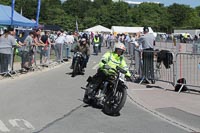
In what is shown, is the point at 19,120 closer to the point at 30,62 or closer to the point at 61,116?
the point at 61,116

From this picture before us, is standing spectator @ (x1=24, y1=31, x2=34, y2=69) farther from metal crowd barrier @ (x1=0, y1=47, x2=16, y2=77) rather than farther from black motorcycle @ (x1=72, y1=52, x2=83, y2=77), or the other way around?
black motorcycle @ (x1=72, y1=52, x2=83, y2=77)

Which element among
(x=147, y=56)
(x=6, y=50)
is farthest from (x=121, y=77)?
(x=6, y=50)

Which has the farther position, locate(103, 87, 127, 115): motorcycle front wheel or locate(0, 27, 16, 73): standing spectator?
locate(0, 27, 16, 73): standing spectator

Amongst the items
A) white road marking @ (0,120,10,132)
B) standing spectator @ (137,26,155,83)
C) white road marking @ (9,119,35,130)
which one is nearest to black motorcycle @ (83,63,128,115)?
white road marking @ (9,119,35,130)

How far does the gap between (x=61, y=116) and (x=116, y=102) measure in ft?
4.20

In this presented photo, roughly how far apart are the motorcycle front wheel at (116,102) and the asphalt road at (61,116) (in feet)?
0.52

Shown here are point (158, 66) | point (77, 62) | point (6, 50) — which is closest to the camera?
point (158, 66)

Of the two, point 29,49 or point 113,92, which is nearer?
point 113,92

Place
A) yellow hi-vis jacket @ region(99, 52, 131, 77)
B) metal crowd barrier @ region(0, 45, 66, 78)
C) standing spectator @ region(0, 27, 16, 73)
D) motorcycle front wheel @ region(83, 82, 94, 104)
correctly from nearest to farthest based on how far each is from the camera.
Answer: yellow hi-vis jacket @ region(99, 52, 131, 77)
motorcycle front wheel @ region(83, 82, 94, 104)
standing spectator @ region(0, 27, 16, 73)
metal crowd barrier @ region(0, 45, 66, 78)

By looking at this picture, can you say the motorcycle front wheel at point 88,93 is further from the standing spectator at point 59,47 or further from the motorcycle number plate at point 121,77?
the standing spectator at point 59,47

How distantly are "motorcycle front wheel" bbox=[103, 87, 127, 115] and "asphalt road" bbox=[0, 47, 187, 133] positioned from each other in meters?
0.16

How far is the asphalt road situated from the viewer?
8.22 m

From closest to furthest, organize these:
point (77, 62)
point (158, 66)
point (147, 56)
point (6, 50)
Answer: point (147, 56)
point (158, 66)
point (6, 50)
point (77, 62)

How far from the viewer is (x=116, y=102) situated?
31.9 feet
